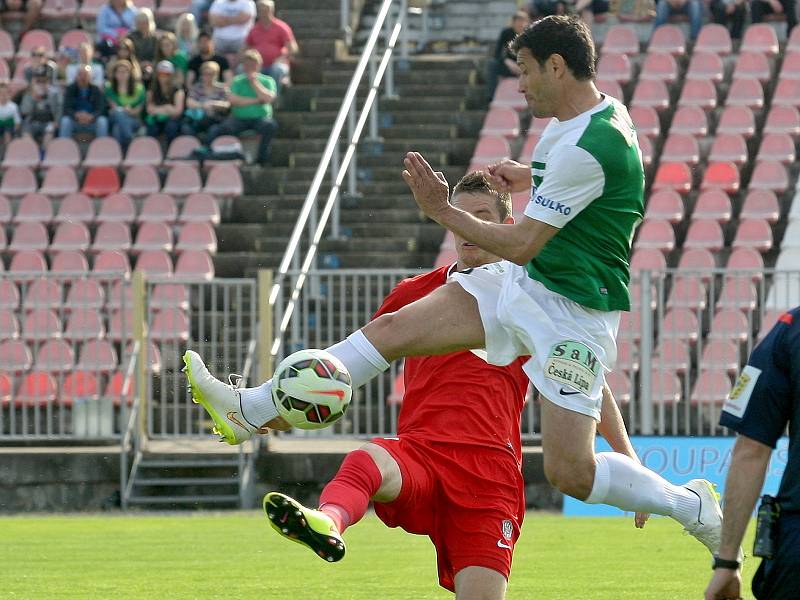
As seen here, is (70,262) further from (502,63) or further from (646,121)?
(646,121)

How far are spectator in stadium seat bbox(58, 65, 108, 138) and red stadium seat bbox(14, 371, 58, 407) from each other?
5.36 meters

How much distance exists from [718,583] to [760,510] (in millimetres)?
267

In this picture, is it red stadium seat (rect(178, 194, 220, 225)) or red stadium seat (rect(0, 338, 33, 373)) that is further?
red stadium seat (rect(178, 194, 220, 225))

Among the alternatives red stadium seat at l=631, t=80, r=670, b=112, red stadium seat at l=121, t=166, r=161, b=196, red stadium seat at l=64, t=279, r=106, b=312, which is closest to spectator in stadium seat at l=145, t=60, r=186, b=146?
red stadium seat at l=121, t=166, r=161, b=196

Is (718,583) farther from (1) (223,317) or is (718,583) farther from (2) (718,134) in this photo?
(2) (718,134)

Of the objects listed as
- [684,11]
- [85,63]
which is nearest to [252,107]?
[85,63]

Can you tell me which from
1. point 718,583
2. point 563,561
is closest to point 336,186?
point 563,561

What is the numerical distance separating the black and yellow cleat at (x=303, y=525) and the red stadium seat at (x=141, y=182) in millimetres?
14302

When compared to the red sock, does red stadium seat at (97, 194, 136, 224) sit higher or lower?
lower

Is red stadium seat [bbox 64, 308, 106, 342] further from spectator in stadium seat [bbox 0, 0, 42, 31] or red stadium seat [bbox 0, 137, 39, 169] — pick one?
spectator in stadium seat [bbox 0, 0, 42, 31]

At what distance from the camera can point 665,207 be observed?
17.8m

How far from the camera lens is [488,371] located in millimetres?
7008

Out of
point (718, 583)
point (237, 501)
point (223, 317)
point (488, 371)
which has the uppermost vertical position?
point (718, 583)

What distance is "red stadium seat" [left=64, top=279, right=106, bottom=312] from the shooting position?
15867mm
